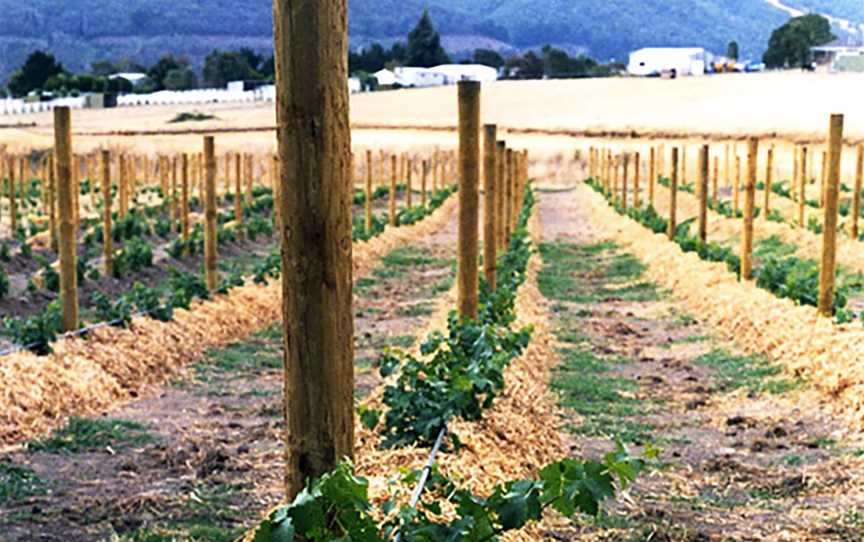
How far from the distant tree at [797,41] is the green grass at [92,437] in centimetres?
13238

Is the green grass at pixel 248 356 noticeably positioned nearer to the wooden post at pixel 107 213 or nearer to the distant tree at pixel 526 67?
the wooden post at pixel 107 213

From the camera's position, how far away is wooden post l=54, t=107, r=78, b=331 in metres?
11.8

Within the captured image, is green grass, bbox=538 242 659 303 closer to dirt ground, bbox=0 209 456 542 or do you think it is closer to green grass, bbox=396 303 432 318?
green grass, bbox=396 303 432 318

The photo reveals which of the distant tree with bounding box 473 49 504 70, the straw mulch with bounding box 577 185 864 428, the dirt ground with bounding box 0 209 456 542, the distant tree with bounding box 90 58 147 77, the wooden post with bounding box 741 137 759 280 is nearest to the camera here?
the dirt ground with bounding box 0 209 456 542

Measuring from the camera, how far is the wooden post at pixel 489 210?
1245 cm

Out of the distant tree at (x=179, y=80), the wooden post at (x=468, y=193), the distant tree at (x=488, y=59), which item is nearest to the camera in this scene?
the wooden post at (x=468, y=193)

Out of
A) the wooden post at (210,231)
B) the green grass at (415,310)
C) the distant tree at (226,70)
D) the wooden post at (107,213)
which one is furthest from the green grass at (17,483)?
the distant tree at (226,70)

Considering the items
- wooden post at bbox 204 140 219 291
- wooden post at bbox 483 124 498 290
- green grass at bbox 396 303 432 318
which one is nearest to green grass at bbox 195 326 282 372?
wooden post at bbox 204 140 219 291

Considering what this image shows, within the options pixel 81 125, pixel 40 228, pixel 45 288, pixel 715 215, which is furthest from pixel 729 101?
pixel 45 288

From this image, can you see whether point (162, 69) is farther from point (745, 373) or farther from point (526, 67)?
point (745, 373)

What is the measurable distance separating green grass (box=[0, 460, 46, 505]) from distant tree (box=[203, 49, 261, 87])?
4859 inches

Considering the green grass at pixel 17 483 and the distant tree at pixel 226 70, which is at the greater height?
the distant tree at pixel 226 70

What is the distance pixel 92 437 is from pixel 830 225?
6817mm

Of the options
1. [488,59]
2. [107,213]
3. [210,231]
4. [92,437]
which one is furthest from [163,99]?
[92,437]
